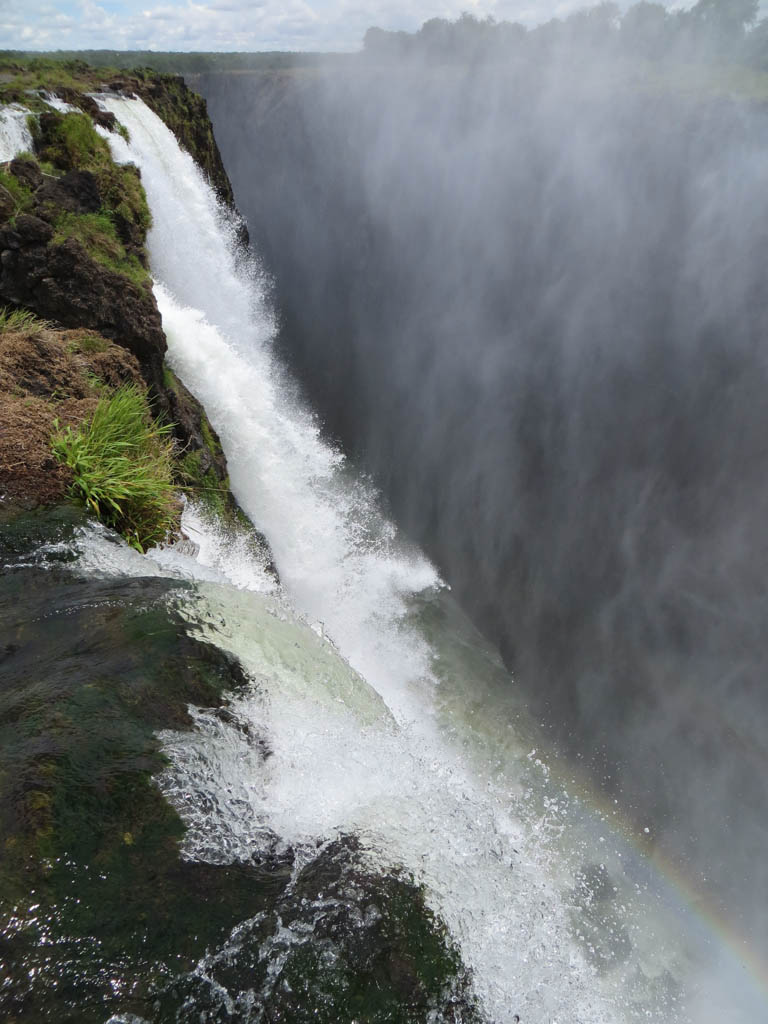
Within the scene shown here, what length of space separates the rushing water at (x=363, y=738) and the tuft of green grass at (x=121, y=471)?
393mm

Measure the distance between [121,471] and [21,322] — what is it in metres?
3.06

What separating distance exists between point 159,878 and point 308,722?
1332 millimetres

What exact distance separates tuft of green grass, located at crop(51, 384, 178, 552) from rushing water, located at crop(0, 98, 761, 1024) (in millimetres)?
393

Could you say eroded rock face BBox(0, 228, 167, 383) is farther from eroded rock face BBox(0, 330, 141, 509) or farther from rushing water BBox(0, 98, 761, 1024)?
rushing water BBox(0, 98, 761, 1024)

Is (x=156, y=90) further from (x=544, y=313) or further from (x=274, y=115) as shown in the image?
(x=274, y=115)

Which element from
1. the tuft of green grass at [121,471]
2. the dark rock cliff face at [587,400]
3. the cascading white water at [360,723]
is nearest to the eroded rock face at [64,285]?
the tuft of green grass at [121,471]

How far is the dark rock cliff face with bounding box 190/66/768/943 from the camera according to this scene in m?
10.5

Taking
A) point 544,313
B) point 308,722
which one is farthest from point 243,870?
point 544,313

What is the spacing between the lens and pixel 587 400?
17.0 meters

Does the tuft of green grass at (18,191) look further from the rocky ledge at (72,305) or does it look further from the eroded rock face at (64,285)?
the eroded rock face at (64,285)

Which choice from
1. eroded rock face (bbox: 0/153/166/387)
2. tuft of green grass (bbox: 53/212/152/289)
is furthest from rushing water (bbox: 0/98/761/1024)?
eroded rock face (bbox: 0/153/166/387)

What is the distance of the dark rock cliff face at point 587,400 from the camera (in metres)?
10.5

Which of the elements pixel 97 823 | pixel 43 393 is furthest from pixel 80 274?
pixel 97 823

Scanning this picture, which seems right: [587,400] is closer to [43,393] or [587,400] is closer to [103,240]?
[103,240]
